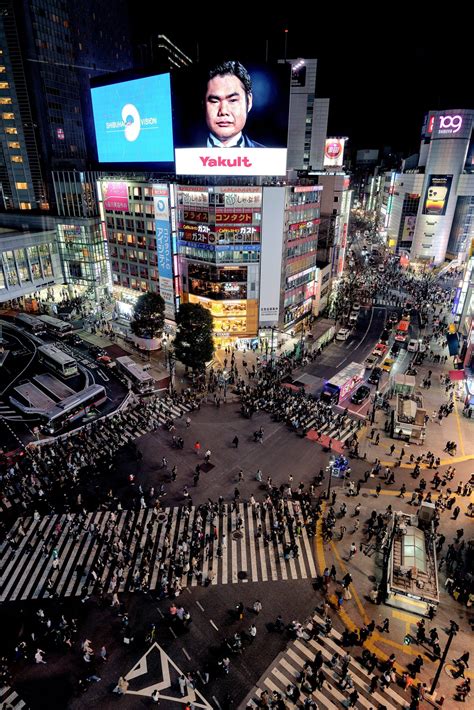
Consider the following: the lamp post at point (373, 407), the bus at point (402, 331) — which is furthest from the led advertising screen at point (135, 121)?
the lamp post at point (373, 407)

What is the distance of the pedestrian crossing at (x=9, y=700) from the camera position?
19756 millimetres

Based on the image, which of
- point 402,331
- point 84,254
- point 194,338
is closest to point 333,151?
point 402,331

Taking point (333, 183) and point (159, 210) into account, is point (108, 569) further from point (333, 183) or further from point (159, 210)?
point (333, 183)

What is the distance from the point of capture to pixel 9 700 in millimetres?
20016

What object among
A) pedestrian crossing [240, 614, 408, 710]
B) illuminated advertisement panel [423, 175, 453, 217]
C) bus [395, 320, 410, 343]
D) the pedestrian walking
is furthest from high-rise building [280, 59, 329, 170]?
pedestrian crossing [240, 614, 408, 710]

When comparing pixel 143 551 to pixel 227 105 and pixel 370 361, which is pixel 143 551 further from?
pixel 227 105

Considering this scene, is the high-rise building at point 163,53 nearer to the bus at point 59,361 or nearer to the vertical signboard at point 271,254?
the vertical signboard at point 271,254

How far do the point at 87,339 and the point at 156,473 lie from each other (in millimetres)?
35960

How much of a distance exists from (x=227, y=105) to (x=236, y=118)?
2.14m

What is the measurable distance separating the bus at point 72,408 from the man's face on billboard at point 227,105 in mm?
41534

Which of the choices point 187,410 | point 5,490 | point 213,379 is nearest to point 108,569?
point 5,490

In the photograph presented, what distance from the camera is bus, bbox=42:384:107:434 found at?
42.0 metres

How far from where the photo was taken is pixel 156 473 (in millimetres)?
35531

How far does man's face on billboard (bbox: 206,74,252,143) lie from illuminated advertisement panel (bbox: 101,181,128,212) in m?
18.8
